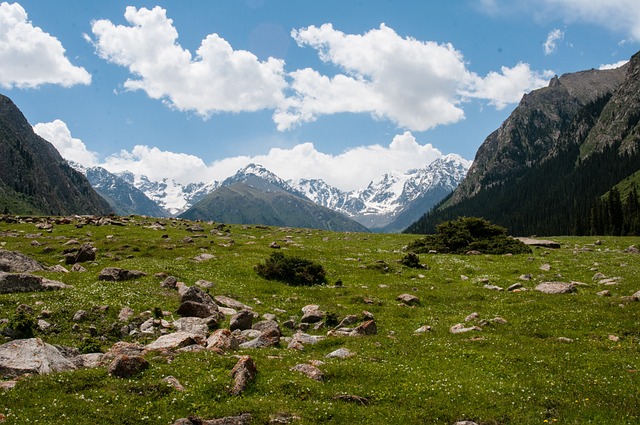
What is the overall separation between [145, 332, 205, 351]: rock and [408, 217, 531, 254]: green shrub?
1365 inches

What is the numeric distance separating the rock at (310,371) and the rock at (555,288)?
1943 centimetres

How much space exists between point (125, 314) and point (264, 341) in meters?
8.07

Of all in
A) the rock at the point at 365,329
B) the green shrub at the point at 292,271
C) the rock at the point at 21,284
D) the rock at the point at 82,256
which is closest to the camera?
the rock at the point at 365,329

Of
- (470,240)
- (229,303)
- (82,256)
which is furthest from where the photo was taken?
(470,240)

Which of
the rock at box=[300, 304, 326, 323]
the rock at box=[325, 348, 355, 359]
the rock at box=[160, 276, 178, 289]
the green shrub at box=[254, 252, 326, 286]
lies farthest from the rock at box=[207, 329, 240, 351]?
the green shrub at box=[254, 252, 326, 286]

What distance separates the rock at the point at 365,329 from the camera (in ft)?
69.6

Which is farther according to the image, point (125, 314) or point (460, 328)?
point (125, 314)

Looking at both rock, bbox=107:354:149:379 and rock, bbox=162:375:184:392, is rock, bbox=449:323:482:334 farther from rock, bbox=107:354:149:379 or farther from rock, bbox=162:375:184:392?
rock, bbox=107:354:149:379

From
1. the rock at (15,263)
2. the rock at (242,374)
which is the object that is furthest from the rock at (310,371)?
the rock at (15,263)

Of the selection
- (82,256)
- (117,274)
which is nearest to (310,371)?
(117,274)

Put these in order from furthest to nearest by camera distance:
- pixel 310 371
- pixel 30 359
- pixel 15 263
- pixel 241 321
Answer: pixel 15 263 → pixel 241 321 → pixel 310 371 → pixel 30 359

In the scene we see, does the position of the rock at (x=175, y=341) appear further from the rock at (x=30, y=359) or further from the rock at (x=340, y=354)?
the rock at (x=340, y=354)

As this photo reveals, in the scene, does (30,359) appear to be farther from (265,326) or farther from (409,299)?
(409,299)

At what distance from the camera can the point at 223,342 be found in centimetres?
1773
